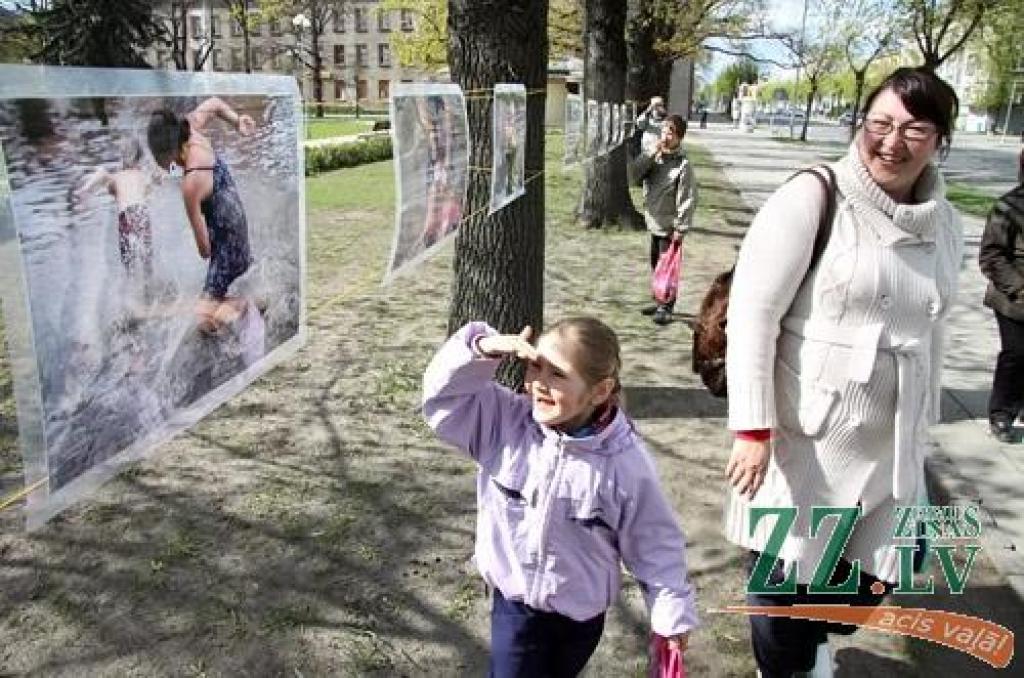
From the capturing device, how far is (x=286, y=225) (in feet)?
8.18

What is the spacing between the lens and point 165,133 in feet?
6.05

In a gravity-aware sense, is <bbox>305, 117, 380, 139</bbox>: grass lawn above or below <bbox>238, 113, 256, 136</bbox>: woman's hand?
below

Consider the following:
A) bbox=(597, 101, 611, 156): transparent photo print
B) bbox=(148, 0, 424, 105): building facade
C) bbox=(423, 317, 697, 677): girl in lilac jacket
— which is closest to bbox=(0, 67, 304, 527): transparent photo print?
bbox=(423, 317, 697, 677): girl in lilac jacket

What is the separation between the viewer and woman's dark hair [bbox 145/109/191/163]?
1803mm

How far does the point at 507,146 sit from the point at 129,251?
297 centimetres

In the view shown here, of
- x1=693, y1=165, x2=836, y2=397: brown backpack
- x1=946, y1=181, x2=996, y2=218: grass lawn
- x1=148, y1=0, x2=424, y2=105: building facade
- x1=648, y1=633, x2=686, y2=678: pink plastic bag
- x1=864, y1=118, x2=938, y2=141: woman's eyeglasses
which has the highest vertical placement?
x1=148, y1=0, x2=424, y2=105: building facade

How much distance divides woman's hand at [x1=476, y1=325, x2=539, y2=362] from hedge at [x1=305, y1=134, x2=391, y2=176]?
18.8 m

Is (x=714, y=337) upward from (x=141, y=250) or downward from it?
downward

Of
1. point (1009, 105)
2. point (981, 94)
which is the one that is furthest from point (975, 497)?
point (981, 94)

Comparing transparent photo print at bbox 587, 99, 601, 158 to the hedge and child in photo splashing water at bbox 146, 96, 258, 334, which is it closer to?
child in photo splashing water at bbox 146, 96, 258, 334

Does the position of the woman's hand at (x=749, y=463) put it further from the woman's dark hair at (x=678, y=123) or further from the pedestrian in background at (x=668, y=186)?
the woman's dark hair at (x=678, y=123)

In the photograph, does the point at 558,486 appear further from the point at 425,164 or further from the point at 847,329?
the point at 425,164

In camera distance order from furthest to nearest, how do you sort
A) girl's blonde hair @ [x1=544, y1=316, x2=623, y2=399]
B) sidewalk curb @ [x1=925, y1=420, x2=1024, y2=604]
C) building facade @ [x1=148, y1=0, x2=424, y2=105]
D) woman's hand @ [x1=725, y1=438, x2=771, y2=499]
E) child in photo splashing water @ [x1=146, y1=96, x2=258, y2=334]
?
building facade @ [x1=148, y1=0, x2=424, y2=105] → sidewalk curb @ [x1=925, y1=420, x2=1024, y2=604] → woman's hand @ [x1=725, y1=438, x2=771, y2=499] → girl's blonde hair @ [x1=544, y1=316, x2=623, y2=399] → child in photo splashing water @ [x1=146, y1=96, x2=258, y2=334]

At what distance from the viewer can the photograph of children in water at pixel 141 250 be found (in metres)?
1.54
